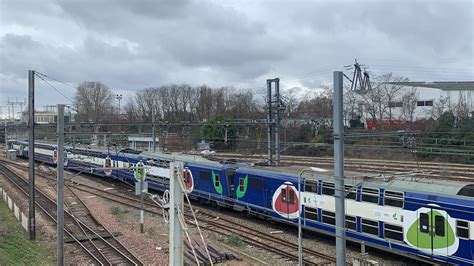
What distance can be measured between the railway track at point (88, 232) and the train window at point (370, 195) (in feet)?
29.7

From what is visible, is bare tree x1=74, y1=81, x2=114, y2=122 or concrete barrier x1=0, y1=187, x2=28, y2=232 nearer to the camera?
concrete barrier x1=0, y1=187, x2=28, y2=232

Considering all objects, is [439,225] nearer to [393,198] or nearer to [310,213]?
[393,198]

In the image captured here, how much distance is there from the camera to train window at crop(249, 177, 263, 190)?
2358cm

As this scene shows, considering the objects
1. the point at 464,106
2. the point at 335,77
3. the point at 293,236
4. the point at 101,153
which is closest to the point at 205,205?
the point at 293,236

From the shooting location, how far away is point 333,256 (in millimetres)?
18219

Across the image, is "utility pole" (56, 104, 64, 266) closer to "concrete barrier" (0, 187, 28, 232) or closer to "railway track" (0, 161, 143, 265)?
"railway track" (0, 161, 143, 265)

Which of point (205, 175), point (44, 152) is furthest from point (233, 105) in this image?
point (205, 175)

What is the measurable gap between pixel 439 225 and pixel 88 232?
1675 cm

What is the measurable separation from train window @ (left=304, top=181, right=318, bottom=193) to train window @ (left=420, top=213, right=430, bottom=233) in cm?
529

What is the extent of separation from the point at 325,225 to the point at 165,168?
53.5ft

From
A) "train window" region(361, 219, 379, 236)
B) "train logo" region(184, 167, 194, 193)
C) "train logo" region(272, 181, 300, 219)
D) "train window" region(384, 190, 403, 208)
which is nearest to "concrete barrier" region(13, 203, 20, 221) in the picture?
"train logo" region(184, 167, 194, 193)

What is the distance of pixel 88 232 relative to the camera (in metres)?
23.6

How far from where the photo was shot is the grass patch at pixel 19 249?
1847cm

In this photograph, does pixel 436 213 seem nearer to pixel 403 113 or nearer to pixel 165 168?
pixel 165 168
